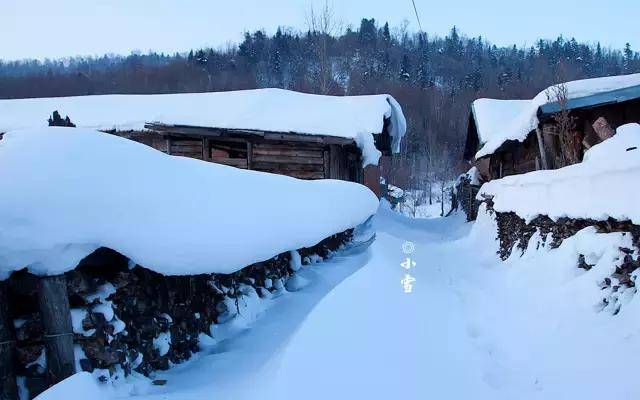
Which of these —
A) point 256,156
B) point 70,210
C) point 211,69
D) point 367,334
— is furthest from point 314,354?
point 211,69

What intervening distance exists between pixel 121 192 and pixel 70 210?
351 millimetres

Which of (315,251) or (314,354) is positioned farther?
(315,251)

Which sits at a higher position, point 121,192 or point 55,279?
point 121,192

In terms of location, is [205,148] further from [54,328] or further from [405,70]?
[405,70]

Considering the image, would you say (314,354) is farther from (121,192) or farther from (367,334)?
(121,192)

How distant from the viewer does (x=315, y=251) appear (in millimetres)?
6770

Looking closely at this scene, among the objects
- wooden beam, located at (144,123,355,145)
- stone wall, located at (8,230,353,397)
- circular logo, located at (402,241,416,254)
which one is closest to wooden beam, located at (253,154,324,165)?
wooden beam, located at (144,123,355,145)

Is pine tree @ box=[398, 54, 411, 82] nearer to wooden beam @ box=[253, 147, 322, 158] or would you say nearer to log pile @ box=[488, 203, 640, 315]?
wooden beam @ box=[253, 147, 322, 158]

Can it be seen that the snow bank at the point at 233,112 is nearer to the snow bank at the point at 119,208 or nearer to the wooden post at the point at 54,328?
the snow bank at the point at 119,208

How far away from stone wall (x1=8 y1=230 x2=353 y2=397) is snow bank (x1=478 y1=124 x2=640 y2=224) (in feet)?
10.8

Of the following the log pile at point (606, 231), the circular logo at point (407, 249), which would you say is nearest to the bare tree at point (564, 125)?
the log pile at point (606, 231)

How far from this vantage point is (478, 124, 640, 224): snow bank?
3238 millimetres

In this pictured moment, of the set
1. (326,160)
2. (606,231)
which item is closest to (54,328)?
(606,231)

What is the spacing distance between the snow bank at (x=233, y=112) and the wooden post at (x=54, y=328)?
31.7ft
